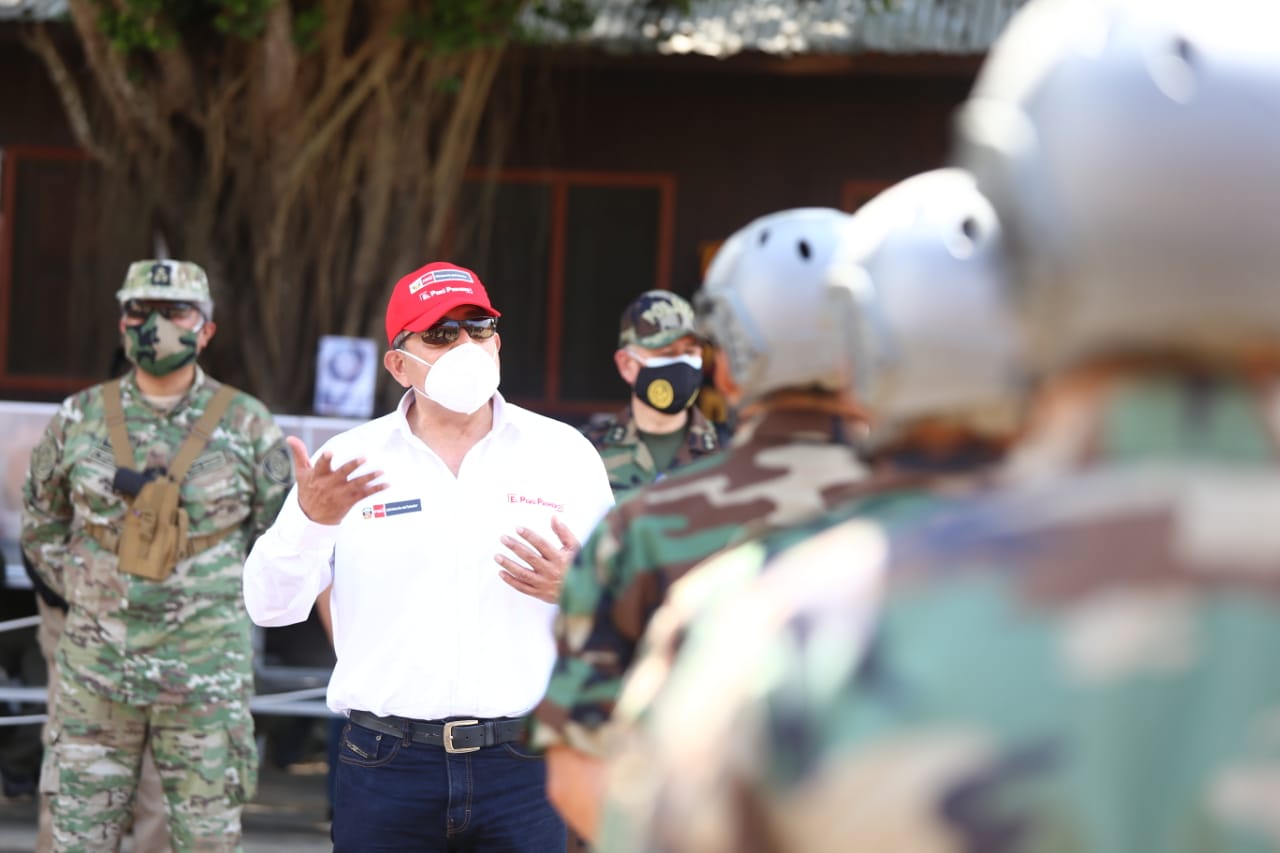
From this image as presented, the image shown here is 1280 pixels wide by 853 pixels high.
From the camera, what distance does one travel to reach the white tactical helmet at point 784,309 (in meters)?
2.36

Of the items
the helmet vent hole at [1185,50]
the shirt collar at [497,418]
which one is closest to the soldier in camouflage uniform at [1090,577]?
the helmet vent hole at [1185,50]

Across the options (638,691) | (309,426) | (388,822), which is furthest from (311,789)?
(638,691)

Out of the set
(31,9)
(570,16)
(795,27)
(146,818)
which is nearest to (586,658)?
(146,818)

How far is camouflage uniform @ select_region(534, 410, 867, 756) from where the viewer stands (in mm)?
2369

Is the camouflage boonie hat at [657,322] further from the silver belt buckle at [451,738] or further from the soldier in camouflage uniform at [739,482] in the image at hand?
the soldier in camouflage uniform at [739,482]

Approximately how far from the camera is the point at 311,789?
7.33 meters

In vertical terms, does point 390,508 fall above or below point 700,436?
below

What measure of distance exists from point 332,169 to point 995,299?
7.75 m

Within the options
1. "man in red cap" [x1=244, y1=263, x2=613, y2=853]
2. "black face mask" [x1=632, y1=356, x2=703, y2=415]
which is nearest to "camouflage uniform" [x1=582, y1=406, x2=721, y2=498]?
"black face mask" [x1=632, y1=356, x2=703, y2=415]

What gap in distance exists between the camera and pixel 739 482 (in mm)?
2451

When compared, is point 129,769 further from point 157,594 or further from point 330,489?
point 330,489

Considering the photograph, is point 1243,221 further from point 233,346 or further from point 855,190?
point 855,190

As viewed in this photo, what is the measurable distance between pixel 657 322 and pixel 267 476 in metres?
1.35

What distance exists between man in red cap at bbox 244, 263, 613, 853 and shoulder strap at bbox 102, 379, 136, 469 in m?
1.58
